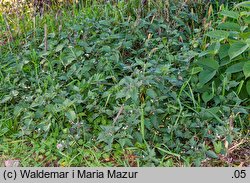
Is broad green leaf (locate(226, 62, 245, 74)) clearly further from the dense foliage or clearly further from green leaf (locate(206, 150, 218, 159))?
green leaf (locate(206, 150, 218, 159))

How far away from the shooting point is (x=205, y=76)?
11.3 feet

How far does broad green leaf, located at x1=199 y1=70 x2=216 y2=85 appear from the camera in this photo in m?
3.42

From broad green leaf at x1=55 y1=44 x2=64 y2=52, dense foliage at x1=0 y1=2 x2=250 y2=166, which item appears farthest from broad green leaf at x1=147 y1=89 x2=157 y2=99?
broad green leaf at x1=55 y1=44 x2=64 y2=52

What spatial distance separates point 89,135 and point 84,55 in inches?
35.6

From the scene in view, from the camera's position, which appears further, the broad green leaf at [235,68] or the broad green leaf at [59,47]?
the broad green leaf at [59,47]

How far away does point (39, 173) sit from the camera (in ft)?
9.64

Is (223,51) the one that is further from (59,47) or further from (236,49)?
(59,47)

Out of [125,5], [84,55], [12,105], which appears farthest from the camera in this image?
[125,5]

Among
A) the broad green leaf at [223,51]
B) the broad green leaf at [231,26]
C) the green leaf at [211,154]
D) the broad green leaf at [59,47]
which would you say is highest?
the broad green leaf at [231,26]

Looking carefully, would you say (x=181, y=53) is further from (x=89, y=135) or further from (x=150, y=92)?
(x=89, y=135)

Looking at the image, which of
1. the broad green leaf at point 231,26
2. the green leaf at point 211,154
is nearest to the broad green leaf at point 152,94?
the green leaf at point 211,154

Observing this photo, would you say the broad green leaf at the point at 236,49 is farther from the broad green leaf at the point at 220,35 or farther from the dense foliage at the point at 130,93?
the broad green leaf at the point at 220,35

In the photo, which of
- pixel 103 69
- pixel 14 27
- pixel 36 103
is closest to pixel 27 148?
pixel 36 103

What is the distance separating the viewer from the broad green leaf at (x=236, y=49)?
324cm
